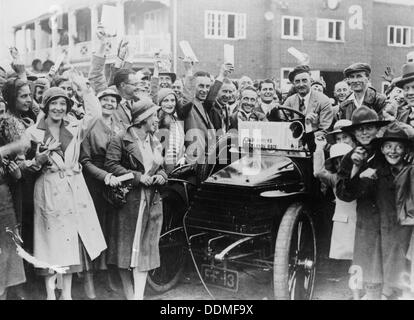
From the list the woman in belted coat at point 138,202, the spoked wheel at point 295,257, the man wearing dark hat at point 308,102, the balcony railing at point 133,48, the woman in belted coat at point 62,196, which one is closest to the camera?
the spoked wheel at point 295,257

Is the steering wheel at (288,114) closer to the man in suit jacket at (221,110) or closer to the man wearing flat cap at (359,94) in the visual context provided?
the man wearing flat cap at (359,94)

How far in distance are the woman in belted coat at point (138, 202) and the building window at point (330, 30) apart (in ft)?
5.76

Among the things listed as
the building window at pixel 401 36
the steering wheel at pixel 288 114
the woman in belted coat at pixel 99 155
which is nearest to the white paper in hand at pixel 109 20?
the woman in belted coat at pixel 99 155

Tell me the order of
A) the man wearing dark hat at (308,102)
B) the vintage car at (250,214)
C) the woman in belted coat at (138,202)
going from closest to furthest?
the vintage car at (250,214)
the woman in belted coat at (138,202)
the man wearing dark hat at (308,102)

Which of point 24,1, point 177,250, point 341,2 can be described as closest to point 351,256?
point 177,250

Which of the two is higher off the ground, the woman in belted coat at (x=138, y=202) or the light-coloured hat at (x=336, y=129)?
the light-coloured hat at (x=336, y=129)

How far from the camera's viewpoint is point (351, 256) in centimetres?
471

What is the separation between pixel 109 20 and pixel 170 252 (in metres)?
2.28

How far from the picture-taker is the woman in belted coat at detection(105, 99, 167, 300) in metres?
4.72

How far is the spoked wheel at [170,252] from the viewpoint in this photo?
4.89 m

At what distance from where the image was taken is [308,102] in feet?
16.1

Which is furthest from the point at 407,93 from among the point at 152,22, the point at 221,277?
the point at 152,22

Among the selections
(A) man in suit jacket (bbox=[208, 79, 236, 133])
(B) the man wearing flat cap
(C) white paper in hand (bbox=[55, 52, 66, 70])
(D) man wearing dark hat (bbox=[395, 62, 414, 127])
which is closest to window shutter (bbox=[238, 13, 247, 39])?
(A) man in suit jacket (bbox=[208, 79, 236, 133])

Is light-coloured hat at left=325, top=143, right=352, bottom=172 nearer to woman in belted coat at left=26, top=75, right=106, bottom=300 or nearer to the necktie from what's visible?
the necktie
